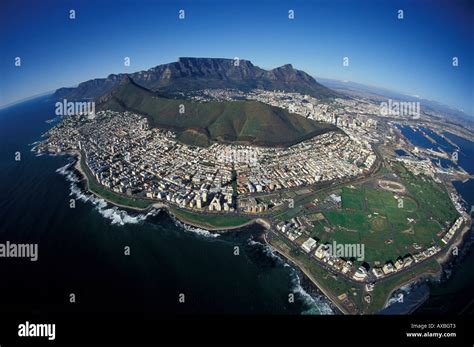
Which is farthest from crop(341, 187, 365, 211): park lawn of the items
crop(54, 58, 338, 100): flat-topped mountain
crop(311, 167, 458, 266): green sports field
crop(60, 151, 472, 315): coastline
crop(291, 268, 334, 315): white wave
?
crop(54, 58, 338, 100): flat-topped mountain

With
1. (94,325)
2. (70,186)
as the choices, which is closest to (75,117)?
(70,186)

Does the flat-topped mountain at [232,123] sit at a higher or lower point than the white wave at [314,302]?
higher

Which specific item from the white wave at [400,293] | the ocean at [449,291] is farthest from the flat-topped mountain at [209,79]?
the white wave at [400,293]

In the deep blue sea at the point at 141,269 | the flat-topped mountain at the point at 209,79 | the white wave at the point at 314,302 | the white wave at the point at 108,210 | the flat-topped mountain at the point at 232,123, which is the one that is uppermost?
the flat-topped mountain at the point at 209,79

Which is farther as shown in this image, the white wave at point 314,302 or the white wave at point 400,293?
the white wave at point 400,293

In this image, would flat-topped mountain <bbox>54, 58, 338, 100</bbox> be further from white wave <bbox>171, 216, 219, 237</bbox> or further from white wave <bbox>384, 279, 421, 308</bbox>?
white wave <bbox>384, 279, 421, 308</bbox>

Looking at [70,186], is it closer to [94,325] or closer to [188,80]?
[94,325]

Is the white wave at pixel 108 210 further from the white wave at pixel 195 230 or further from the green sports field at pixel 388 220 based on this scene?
the green sports field at pixel 388 220
